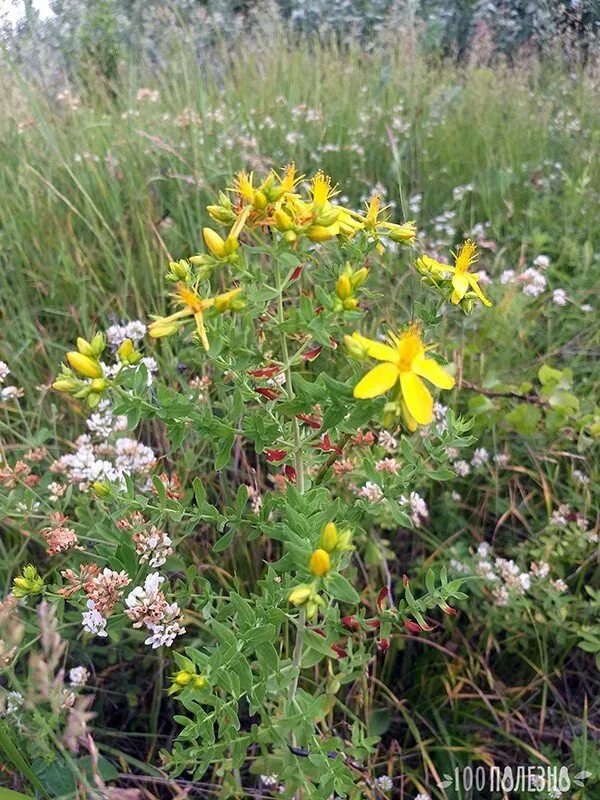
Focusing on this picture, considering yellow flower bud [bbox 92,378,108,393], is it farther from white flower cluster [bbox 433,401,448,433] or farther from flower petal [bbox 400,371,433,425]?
white flower cluster [bbox 433,401,448,433]

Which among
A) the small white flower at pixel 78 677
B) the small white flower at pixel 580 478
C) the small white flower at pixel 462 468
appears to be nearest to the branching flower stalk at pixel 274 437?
the small white flower at pixel 78 677

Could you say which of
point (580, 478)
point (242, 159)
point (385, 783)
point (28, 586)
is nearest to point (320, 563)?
point (28, 586)

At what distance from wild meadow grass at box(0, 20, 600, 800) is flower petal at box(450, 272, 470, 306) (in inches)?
2.3

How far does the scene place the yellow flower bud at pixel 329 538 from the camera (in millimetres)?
709

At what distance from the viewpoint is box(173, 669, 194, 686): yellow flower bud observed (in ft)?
2.63

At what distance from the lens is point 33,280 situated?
207cm

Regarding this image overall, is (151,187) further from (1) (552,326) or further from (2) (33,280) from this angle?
(1) (552,326)

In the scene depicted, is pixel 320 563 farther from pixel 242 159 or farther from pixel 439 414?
pixel 242 159

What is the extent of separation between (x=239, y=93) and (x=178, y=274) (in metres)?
3.02

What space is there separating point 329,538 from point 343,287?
0.32m

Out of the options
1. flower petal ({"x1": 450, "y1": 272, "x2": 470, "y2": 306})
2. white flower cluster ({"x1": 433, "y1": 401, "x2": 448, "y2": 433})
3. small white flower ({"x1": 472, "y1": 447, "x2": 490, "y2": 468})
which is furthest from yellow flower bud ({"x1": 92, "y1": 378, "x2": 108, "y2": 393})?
small white flower ({"x1": 472, "y1": 447, "x2": 490, "y2": 468})

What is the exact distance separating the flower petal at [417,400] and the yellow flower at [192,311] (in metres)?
0.24

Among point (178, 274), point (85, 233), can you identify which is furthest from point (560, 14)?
point (178, 274)

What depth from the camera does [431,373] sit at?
790 mm
